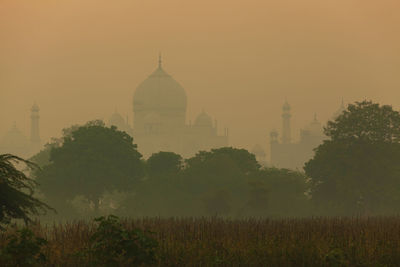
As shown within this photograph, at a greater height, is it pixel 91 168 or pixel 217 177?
pixel 91 168

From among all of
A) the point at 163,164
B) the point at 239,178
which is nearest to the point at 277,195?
the point at 239,178

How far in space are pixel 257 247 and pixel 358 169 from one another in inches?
1584

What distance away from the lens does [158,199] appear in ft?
218

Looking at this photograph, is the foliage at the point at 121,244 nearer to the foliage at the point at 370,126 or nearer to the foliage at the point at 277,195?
the foliage at the point at 277,195

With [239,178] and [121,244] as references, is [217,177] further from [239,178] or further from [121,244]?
[121,244]

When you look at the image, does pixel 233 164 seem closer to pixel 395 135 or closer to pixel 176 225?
pixel 395 135

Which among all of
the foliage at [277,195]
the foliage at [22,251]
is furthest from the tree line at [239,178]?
the foliage at [22,251]

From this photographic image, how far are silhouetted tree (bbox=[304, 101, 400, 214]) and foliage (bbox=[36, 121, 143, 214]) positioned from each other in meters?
16.6

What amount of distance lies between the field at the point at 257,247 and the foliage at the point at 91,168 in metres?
40.9

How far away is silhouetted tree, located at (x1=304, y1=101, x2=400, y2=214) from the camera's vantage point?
63.3 m

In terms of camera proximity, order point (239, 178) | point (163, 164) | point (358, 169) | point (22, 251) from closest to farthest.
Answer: point (22, 251) → point (358, 169) → point (239, 178) → point (163, 164)

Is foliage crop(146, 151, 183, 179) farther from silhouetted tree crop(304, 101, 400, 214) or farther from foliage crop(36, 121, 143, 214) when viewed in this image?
silhouetted tree crop(304, 101, 400, 214)

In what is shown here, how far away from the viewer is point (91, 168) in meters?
70.6

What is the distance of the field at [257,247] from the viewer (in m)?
23.7
